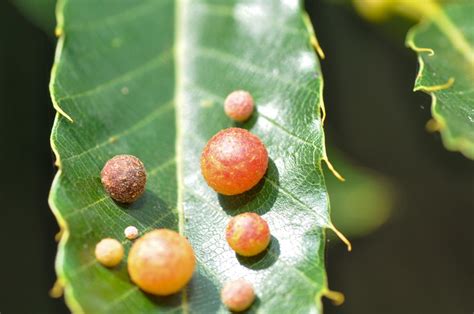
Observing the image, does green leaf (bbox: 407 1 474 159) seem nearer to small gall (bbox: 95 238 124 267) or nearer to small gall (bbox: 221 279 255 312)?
small gall (bbox: 221 279 255 312)

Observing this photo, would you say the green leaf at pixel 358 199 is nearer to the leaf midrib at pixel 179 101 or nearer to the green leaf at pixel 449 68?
the green leaf at pixel 449 68

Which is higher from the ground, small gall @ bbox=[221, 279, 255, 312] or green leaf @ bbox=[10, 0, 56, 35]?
small gall @ bbox=[221, 279, 255, 312]

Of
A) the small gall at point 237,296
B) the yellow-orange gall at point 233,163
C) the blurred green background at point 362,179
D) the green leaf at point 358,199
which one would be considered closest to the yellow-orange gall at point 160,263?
the small gall at point 237,296

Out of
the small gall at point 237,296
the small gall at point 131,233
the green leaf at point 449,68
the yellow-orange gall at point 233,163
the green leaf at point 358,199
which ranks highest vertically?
the green leaf at point 449,68

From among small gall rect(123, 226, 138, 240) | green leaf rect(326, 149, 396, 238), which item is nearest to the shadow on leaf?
small gall rect(123, 226, 138, 240)

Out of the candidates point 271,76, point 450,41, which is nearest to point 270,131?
point 271,76

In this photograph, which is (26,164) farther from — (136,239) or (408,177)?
(408,177)
